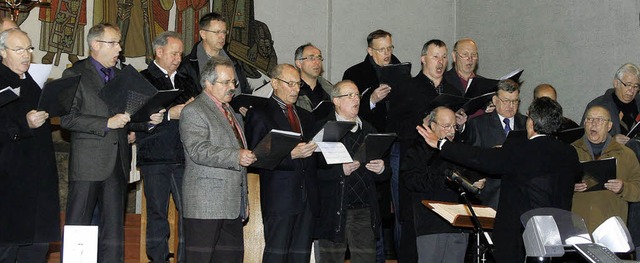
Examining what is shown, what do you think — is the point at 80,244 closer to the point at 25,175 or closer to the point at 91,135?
the point at 25,175

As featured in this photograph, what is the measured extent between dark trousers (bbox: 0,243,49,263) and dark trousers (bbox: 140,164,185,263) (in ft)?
2.71

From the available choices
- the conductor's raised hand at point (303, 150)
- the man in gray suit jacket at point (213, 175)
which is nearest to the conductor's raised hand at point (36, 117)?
the man in gray suit jacket at point (213, 175)

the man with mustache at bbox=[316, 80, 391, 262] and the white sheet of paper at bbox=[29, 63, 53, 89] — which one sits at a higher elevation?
the white sheet of paper at bbox=[29, 63, 53, 89]

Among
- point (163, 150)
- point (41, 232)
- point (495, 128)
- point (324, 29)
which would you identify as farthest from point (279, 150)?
point (324, 29)

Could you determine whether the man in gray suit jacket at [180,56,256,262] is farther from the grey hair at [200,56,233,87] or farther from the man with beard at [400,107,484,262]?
the man with beard at [400,107,484,262]

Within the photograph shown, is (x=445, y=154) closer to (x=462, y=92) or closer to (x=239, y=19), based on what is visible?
(x=462, y=92)

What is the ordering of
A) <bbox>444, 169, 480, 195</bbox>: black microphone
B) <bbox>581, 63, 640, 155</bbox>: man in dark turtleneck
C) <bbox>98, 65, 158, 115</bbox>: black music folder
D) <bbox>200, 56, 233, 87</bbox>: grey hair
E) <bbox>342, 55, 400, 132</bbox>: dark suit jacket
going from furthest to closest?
<bbox>581, 63, 640, 155</bbox>: man in dark turtleneck
<bbox>342, 55, 400, 132</bbox>: dark suit jacket
<bbox>200, 56, 233, 87</bbox>: grey hair
<bbox>98, 65, 158, 115</bbox>: black music folder
<bbox>444, 169, 480, 195</bbox>: black microphone

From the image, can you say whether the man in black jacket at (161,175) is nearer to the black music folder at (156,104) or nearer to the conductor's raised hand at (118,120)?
the black music folder at (156,104)

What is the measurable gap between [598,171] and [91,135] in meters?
3.53

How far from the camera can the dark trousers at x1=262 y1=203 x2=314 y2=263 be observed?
20.3 feet

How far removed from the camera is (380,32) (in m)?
7.82

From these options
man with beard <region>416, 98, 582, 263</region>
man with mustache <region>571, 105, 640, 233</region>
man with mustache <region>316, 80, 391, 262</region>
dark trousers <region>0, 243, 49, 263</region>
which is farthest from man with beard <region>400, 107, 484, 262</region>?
dark trousers <region>0, 243, 49, 263</region>

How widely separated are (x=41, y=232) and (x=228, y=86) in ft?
4.61

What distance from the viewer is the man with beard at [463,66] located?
7766 millimetres
